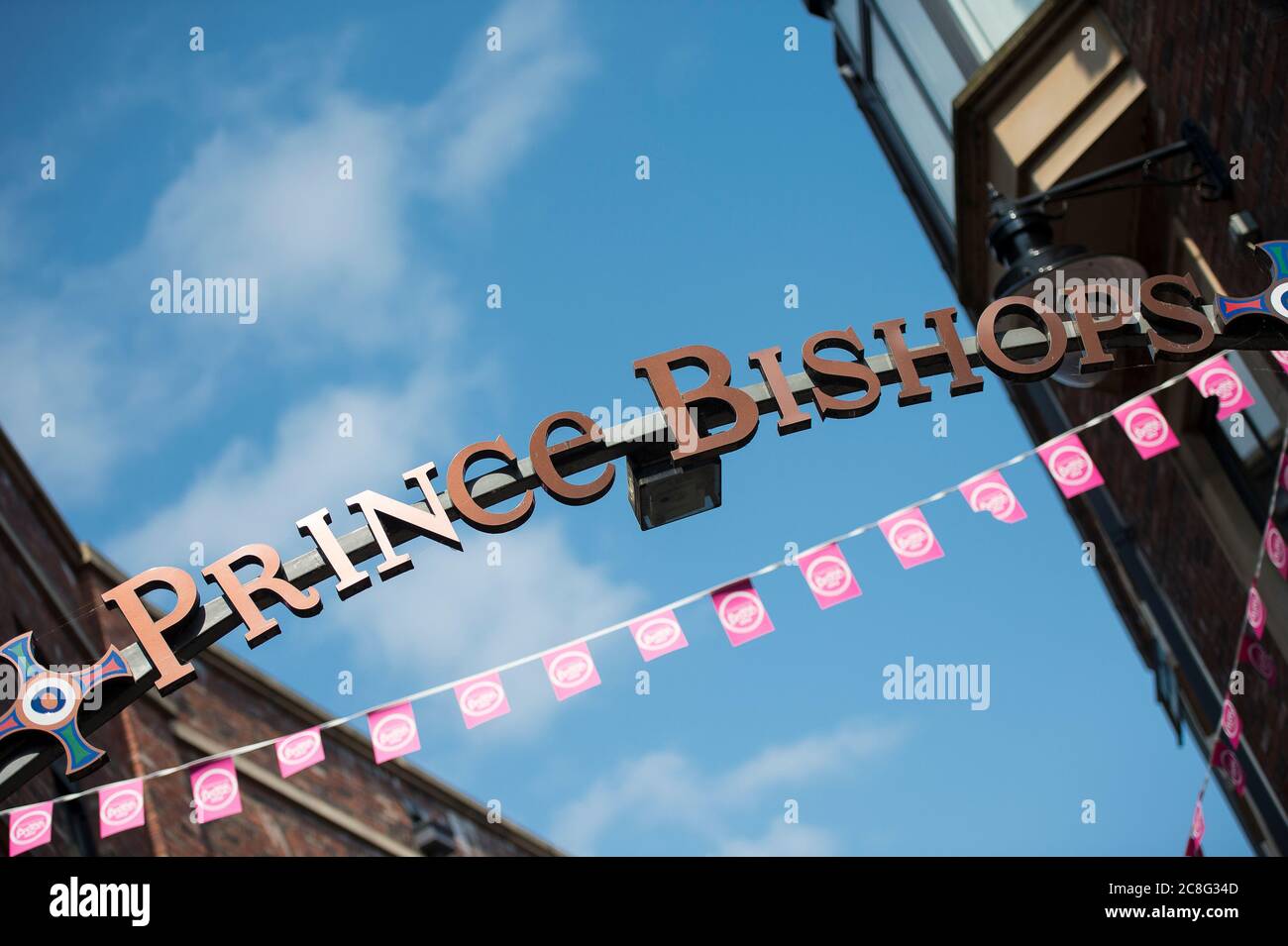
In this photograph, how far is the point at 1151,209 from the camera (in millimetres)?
10352

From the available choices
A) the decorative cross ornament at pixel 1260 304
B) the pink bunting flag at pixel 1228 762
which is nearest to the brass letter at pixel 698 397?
the decorative cross ornament at pixel 1260 304

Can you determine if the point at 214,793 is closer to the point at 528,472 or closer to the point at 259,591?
the point at 259,591

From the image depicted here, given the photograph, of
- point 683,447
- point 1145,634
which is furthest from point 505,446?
point 1145,634

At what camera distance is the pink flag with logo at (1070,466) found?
24.8ft

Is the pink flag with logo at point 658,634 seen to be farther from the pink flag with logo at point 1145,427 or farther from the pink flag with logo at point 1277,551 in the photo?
the pink flag with logo at point 1277,551

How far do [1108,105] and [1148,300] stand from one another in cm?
452

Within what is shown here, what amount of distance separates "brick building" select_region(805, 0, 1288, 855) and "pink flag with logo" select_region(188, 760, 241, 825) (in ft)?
14.7

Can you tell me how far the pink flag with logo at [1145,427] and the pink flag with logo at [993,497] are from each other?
84 cm

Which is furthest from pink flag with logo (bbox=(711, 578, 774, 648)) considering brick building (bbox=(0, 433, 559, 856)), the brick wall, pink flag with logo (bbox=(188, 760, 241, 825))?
brick building (bbox=(0, 433, 559, 856))

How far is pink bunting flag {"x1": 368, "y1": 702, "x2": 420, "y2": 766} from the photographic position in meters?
6.49

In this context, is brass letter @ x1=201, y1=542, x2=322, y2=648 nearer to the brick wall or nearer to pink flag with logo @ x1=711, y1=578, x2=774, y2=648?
pink flag with logo @ x1=711, y1=578, x2=774, y2=648

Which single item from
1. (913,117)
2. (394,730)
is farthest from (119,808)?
(913,117)

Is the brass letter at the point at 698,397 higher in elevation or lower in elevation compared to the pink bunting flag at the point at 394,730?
higher
